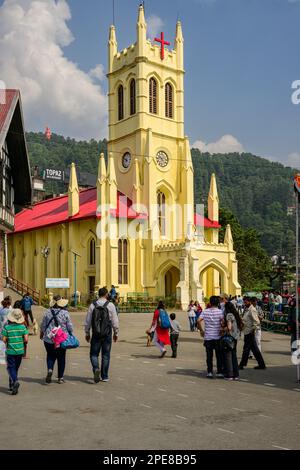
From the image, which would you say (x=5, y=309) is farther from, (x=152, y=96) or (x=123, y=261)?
(x=152, y=96)

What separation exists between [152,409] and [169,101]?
4915 cm

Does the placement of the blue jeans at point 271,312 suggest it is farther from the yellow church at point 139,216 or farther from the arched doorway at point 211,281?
the arched doorway at point 211,281

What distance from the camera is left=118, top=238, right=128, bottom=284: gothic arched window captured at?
158ft

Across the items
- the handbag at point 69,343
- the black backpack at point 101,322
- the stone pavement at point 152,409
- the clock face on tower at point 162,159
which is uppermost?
the clock face on tower at point 162,159

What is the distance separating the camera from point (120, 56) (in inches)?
2219

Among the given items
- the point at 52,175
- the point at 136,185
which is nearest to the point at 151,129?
the point at 136,185

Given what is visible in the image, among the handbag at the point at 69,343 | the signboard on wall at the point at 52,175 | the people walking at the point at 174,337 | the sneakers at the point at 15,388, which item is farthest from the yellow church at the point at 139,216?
the sneakers at the point at 15,388

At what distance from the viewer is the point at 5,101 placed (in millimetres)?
25328

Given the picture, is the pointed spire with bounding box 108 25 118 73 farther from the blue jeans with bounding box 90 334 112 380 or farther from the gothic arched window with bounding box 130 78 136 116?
the blue jeans with bounding box 90 334 112 380

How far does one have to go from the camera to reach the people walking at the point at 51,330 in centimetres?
1117

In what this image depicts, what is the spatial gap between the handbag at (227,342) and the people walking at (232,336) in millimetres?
45

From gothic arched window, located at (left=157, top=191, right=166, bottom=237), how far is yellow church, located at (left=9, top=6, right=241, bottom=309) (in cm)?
9

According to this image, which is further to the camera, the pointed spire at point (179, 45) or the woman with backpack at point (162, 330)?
the pointed spire at point (179, 45)
